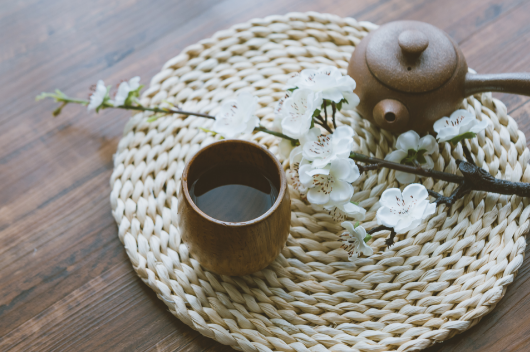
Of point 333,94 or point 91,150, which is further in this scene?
point 91,150

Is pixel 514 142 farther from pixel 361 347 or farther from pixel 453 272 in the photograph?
pixel 361 347

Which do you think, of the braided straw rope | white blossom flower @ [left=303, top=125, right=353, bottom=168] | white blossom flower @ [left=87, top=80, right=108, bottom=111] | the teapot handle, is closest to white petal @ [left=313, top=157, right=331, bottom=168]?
white blossom flower @ [left=303, top=125, right=353, bottom=168]

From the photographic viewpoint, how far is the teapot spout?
570 mm

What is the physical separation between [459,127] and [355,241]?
189mm

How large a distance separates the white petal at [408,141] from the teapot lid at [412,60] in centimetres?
6

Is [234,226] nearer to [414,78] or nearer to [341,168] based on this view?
[341,168]

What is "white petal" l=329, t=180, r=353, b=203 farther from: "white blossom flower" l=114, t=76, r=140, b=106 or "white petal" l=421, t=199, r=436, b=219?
"white blossom flower" l=114, t=76, r=140, b=106

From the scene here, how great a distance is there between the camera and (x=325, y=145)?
0.54 meters

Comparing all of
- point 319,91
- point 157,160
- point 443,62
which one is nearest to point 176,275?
point 157,160

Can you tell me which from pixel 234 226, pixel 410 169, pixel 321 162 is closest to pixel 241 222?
pixel 234 226

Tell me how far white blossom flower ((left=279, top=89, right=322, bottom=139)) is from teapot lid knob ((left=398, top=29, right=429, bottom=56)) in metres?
0.12

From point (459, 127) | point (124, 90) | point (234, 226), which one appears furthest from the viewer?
point (124, 90)

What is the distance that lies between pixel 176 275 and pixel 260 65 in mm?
338

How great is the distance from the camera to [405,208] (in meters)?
0.53
